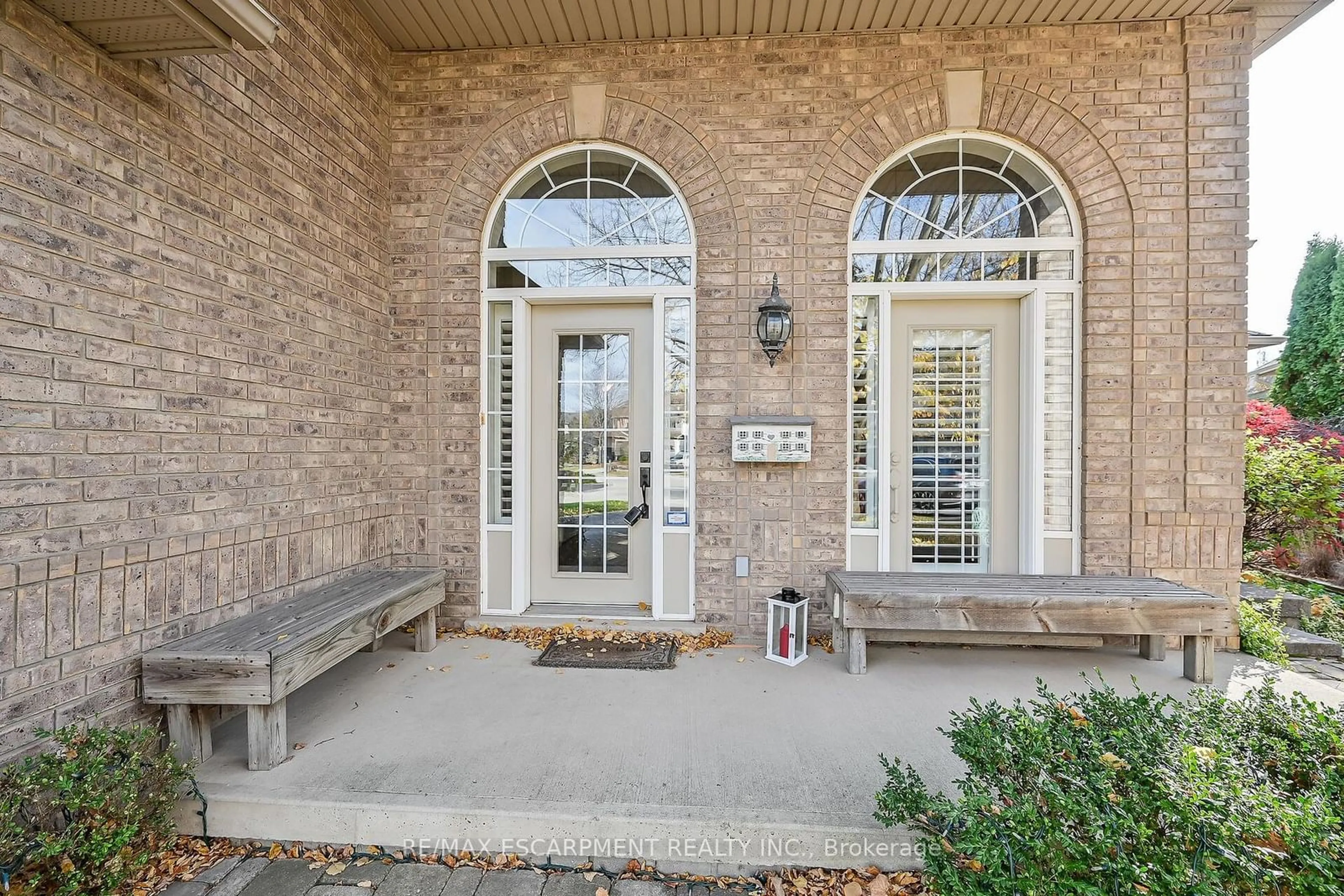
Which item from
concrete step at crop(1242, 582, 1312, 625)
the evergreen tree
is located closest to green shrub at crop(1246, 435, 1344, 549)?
concrete step at crop(1242, 582, 1312, 625)

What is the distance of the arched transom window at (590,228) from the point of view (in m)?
3.88

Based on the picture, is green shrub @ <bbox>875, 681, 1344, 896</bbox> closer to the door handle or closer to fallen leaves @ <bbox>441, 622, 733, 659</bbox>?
fallen leaves @ <bbox>441, 622, 733, 659</bbox>

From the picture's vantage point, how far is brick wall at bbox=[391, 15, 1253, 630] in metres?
3.57

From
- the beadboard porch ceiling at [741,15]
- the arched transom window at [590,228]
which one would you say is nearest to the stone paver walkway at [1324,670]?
the beadboard porch ceiling at [741,15]

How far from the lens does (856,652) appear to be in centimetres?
320

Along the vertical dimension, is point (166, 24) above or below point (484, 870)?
above

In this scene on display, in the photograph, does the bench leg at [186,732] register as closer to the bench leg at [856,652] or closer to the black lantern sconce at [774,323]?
the bench leg at [856,652]

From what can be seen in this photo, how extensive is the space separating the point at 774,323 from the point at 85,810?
12.0 feet

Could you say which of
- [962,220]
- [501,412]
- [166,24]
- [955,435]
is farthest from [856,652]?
[166,24]

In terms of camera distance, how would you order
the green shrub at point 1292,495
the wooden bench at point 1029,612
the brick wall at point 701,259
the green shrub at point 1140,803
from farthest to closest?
the green shrub at point 1292,495
the wooden bench at point 1029,612
the brick wall at point 701,259
the green shrub at point 1140,803

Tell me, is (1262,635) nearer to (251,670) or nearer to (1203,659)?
(1203,659)

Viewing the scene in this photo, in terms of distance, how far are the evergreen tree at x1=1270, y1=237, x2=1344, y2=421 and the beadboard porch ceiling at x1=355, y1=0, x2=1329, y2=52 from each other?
18.6 feet

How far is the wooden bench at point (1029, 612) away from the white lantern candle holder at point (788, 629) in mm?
247

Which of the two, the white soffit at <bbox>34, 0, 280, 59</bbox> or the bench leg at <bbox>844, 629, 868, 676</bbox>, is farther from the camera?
the bench leg at <bbox>844, 629, 868, 676</bbox>
